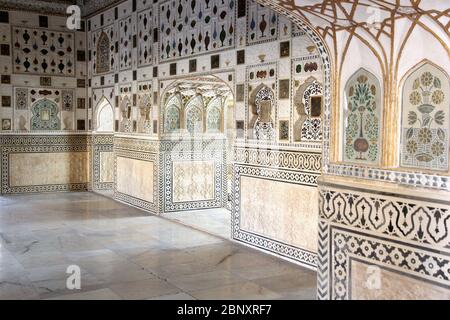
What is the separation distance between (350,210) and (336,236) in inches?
9.9

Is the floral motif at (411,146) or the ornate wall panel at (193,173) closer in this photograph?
the floral motif at (411,146)

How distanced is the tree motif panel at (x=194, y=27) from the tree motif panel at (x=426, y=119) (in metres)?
3.23

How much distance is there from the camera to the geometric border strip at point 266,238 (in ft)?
17.0

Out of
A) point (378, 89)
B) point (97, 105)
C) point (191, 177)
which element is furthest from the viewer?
point (97, 105)

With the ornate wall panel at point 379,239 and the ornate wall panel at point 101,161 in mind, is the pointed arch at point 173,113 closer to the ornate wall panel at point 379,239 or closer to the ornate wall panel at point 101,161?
the ornate wall panel at point 101,161

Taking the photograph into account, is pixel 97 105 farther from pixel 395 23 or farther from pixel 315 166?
pixel 395 23

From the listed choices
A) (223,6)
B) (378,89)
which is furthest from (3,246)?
(378,89)

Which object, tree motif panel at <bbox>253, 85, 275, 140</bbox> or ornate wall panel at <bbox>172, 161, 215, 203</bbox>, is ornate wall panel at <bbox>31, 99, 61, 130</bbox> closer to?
ornate wall panel at <bbox>172, 161, 215, 203</bbox>

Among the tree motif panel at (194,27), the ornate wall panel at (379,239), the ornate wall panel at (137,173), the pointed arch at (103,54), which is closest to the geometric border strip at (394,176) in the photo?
the ornate wall panel at (379,239)

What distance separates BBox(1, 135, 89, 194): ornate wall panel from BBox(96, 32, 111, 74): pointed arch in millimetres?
1525

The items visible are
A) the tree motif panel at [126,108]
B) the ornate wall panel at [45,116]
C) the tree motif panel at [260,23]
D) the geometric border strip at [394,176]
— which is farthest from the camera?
the ornate wall panel at [45,116]

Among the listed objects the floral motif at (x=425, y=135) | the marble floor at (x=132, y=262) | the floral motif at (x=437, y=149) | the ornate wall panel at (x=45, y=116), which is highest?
the ornate wall panel at (x=45, y=116)

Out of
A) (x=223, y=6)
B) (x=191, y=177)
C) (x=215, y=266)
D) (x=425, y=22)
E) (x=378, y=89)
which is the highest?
(x=223, y=6)

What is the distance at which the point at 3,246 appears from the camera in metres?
5.88
